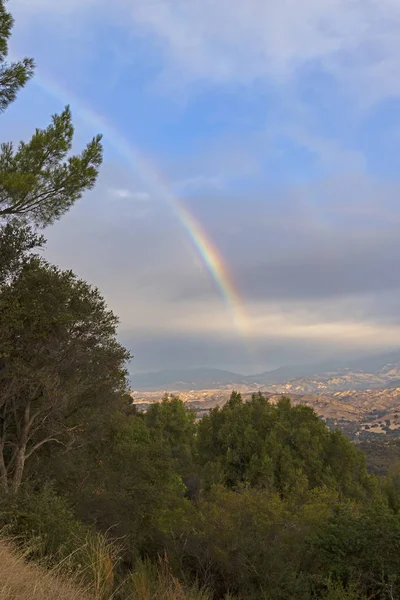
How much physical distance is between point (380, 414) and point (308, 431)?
424 ft

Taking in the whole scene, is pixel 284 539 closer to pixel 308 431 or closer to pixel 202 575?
pixel 202 575

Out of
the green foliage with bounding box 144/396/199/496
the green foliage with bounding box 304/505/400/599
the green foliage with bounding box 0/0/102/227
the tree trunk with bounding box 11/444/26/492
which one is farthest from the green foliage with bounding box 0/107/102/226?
the green foliage with bounding box 144/396/199/496

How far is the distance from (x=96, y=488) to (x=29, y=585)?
1211 centimetres

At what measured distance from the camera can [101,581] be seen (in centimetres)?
616

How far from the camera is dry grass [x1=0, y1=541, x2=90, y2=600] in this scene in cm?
454

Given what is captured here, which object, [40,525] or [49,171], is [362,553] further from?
[49,171]

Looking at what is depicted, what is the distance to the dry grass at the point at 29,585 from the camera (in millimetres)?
4539

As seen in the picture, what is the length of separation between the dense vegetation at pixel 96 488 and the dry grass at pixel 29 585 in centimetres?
59

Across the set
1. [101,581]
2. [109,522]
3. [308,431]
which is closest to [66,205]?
[101,581]

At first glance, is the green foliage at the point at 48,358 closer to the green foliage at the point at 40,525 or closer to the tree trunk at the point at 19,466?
the tree trunk at the point at 19,466

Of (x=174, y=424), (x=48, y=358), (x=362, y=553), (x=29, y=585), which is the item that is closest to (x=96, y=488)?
(x=48, y=358)

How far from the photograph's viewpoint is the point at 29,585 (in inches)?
187

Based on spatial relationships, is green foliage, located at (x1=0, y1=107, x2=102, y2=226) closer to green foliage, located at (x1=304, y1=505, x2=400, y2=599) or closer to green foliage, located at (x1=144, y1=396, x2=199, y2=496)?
green foliage, located at (x1=304, y1=505, x2=400, y2=599)

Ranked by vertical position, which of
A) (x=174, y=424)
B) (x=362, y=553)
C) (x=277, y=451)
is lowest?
(x=362, y=553)
